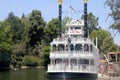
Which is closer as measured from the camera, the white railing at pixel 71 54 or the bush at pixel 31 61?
the white railing at pixel 71 54

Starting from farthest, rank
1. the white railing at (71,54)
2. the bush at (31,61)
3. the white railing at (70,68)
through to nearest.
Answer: the bush at (31,61) → the white railing at (71,54) → the white railing at (70,68)

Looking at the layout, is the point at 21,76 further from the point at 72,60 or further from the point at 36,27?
the point at 36,27

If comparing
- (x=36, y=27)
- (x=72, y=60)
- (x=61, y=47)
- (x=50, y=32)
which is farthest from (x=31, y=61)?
(x=72, y=60)

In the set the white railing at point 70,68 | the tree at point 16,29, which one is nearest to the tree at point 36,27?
the tree at point 16,29

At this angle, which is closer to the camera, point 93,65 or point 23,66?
point 93,65

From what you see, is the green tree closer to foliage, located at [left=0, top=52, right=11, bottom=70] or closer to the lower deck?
foliage, located at [left=0, top=52, right=11, bottom=70]

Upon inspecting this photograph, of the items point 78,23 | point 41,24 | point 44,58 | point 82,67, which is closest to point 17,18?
point 41,24

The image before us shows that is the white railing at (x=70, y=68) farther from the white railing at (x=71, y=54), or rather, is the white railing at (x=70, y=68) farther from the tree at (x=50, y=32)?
the tree at (x=50, y=32)

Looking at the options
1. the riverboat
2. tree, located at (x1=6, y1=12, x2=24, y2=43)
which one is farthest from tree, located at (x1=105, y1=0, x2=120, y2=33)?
tree, located at (x1=6, y1=12, x2=24, y2=43)

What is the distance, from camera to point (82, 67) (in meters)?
48.9

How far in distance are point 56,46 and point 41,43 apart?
176 ft

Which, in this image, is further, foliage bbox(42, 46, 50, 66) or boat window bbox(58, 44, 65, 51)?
foliage bbox(42, 46, 50, 66)

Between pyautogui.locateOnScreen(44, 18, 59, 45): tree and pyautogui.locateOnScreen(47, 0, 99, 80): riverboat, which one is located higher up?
pyautogui.locateOnScreen(44, 18, 59, 45): tree

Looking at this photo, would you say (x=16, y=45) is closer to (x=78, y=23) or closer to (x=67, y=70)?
(x=78, y=23)
